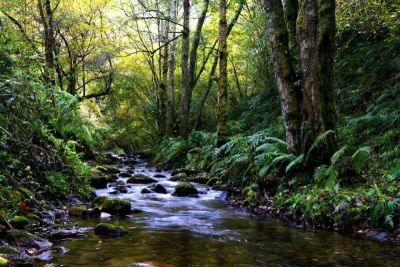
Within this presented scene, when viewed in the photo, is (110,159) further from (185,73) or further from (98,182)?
(98,182)

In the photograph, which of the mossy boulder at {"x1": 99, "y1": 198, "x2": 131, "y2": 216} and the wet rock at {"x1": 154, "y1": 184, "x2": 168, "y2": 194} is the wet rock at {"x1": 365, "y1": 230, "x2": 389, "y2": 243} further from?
the wet rock at {"x1": 154, "y1": 184, "x2": 168, "y2": 194}

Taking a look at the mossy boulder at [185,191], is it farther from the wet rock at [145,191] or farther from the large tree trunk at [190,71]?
Result: the large tree trunk at [190,71]

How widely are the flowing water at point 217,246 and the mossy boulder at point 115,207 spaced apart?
0.95 feet

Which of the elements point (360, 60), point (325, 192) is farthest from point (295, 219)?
point (360, 60)

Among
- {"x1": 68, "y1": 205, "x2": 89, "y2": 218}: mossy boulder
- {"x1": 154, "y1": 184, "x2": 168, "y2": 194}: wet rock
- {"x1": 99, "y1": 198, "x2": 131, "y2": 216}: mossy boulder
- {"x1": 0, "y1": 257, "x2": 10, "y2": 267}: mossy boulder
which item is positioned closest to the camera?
{"x1": 0, "y1": 257, "x2": 10, "y2": 267}: mossy boulder

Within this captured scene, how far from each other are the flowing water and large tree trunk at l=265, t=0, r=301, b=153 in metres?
2.35

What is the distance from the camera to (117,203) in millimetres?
7820

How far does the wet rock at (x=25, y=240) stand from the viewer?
4.83 meters

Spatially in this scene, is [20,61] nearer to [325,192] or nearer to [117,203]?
[117,203]

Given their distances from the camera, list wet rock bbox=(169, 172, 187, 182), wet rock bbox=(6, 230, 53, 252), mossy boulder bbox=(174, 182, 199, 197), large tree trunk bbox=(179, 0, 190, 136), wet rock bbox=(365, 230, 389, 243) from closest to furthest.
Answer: wet rock bbox=(6, 230, 53, 252)
wet rock bbox=(365, 230, 389, 243)
mossy boulder bbox=(174, 182, 199, 197)
wet rock bbox=(169, 172, 187, 182)
large tree trunk bbox=(179, 0, 190, 136)

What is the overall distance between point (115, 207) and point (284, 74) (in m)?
4.47

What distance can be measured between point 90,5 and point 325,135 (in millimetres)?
16965

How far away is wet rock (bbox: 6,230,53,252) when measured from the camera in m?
4.83

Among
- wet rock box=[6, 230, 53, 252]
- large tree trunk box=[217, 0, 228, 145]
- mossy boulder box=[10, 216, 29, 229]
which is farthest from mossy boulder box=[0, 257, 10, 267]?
large tree trunk box=[217, 0, 228, 145]
